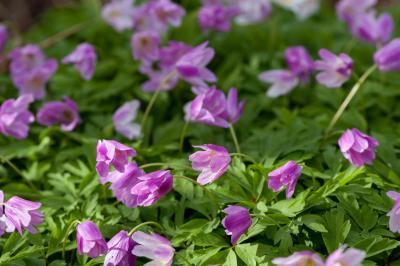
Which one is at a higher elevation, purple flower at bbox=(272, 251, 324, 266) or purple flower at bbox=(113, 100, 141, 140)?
purple flower at bbox=(272, 251, 324, 266)

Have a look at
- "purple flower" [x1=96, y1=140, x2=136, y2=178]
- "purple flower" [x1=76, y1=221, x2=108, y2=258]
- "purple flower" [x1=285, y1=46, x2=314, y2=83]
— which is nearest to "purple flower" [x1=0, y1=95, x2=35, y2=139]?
"purple flower" [x1=96, y1=140, x2=136, y2=178]

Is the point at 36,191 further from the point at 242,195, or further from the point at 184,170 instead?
the point at 242,195

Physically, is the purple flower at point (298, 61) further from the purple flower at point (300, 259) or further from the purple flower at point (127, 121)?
the purple flower at point (300, 259)

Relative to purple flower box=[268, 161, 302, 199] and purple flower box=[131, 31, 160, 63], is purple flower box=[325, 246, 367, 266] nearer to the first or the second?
purple flower box=[268, 161, 302, 199]

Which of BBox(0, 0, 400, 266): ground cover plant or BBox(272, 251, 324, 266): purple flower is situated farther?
BBox(0, 0, 400, 266): ground cover plant

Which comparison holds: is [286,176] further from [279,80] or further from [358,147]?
[279,80]

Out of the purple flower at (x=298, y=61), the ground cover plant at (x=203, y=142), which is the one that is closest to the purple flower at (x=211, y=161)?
the ground cover plant at (x=203, y=142)

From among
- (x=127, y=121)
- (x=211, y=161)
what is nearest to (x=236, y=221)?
(x=211, y=161)
